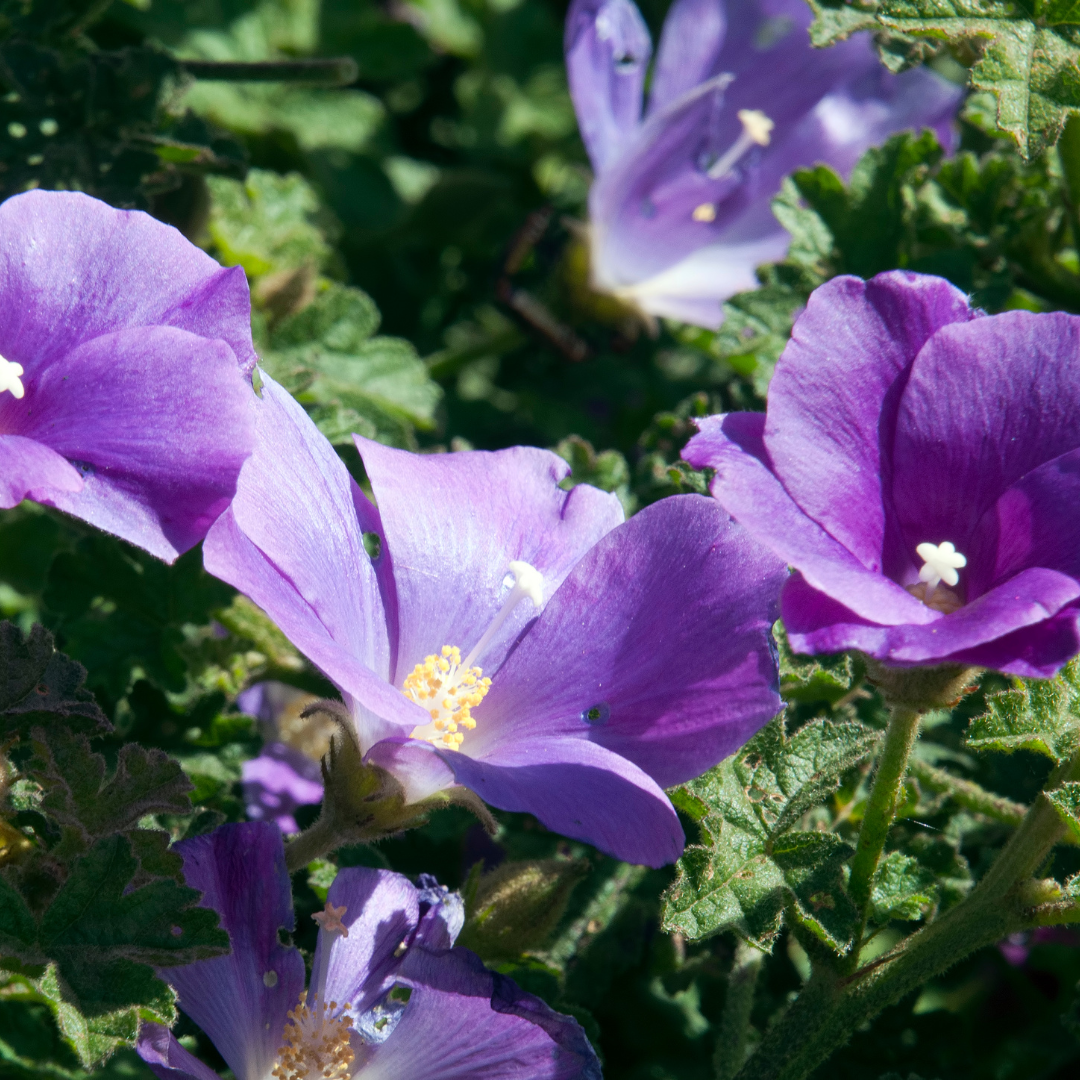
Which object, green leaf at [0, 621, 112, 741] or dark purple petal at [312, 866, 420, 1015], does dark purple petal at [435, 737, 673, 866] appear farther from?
green leaf at [0, 621, 112, 741]

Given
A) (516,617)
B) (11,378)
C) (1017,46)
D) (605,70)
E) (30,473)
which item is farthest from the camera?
(605,70)

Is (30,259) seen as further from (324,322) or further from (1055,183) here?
(1055,183)

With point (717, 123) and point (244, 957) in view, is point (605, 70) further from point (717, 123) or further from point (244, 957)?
point (244, 957)

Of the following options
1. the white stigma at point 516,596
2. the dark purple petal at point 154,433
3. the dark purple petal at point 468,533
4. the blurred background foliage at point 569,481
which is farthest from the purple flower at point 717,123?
the dark purple petal at point 154,433

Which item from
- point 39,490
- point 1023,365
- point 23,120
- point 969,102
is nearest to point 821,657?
point 1023,365

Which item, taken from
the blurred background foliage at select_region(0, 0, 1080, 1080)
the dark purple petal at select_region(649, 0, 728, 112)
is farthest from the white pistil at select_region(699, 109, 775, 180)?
the blurred background foliage at select_region(0, 0, 1080, 1080)

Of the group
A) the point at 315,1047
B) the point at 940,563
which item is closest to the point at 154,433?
the point at 315,1047

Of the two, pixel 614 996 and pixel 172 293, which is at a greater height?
pixel 172 293
